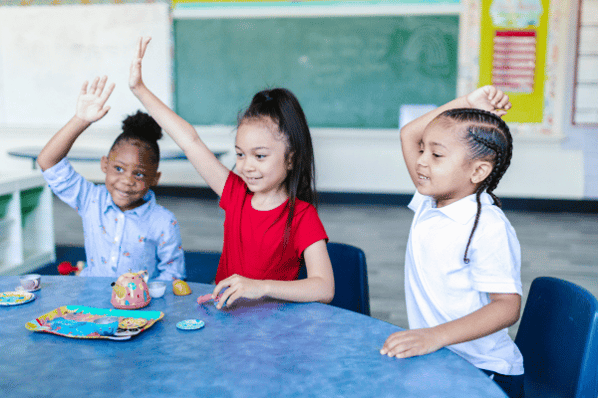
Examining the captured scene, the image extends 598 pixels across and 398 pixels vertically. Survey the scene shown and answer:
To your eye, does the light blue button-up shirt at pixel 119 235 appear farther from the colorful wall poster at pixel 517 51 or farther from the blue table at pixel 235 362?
the colorful wall poster at pixel 517 51

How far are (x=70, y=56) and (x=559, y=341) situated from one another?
6.43 m

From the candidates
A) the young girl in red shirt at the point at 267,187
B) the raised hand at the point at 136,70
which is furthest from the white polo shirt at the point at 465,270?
the raised hand at the point at 136,70

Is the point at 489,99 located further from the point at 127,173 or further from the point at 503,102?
the point at 127,173

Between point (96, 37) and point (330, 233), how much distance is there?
385cm

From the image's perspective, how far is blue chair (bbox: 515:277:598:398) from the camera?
0.87 m

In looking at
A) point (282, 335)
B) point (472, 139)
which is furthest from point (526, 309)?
point (282, 335)

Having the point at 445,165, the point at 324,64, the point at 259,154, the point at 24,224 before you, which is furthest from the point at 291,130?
the point at 324,64

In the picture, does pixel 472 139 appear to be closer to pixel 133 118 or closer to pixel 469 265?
pixel 469 265

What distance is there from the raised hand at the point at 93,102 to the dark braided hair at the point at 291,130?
36cm

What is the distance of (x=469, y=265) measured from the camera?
1000 mm

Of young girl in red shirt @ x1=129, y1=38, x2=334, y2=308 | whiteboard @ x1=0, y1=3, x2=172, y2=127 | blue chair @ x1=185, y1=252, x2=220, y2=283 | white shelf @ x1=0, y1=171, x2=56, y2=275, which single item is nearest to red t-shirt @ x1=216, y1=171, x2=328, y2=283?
young girl in red shirt @ x1=129, y1=38, x2=334, y2=308

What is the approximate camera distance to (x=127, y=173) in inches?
60.7

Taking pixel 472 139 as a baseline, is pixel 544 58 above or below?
above

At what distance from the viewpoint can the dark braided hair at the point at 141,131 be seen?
61.7 inches
